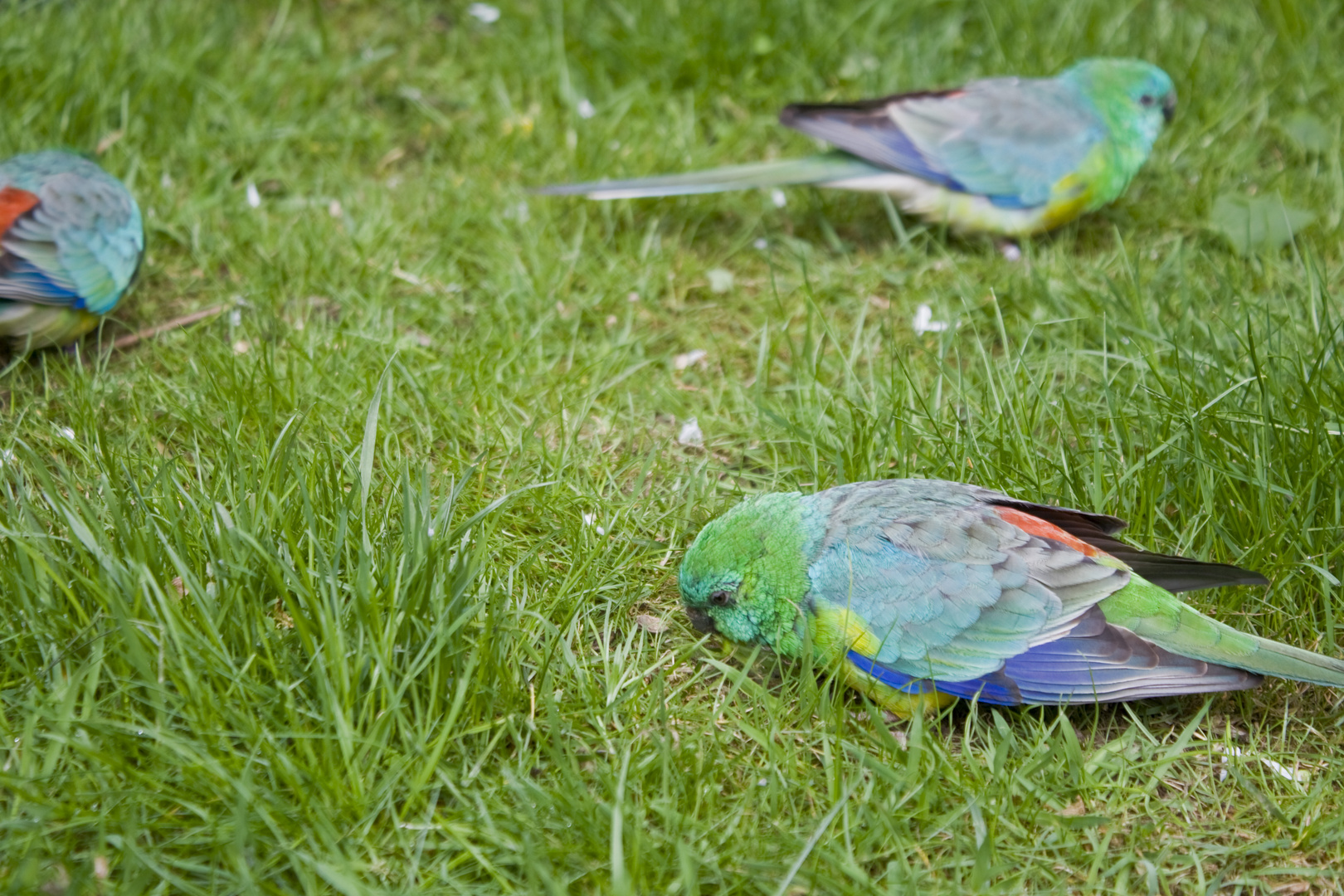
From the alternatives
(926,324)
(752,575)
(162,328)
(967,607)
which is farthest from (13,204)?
(967,607)

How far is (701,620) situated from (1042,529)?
0.93 m

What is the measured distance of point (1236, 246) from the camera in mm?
4395

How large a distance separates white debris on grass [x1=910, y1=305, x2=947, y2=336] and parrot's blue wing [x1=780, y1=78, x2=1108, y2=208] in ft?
2.28

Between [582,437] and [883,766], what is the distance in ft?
5.41

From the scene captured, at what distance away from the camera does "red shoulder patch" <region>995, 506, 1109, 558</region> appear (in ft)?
9.27

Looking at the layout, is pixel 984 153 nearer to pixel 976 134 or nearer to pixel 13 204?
pixel 976 134

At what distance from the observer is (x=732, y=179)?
457 cm

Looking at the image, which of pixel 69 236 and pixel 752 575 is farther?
pixel 69 236

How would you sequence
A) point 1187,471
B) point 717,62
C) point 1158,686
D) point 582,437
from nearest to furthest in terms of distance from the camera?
point 1158,686
point 1187,471
point 582,437
point 717,62

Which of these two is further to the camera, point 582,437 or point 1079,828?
point 582,437

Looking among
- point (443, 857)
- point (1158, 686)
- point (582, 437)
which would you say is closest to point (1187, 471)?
point (1158, 686)

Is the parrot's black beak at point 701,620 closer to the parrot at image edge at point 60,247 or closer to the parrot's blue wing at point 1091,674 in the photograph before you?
the parrot's blue wing at point 1091,674

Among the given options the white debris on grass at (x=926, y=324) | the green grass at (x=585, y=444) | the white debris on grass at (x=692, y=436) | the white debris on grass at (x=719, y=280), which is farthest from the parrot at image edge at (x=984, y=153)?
the white debris on grass at (x=692, y=436)

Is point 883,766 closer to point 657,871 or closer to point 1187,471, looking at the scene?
point 657,871
